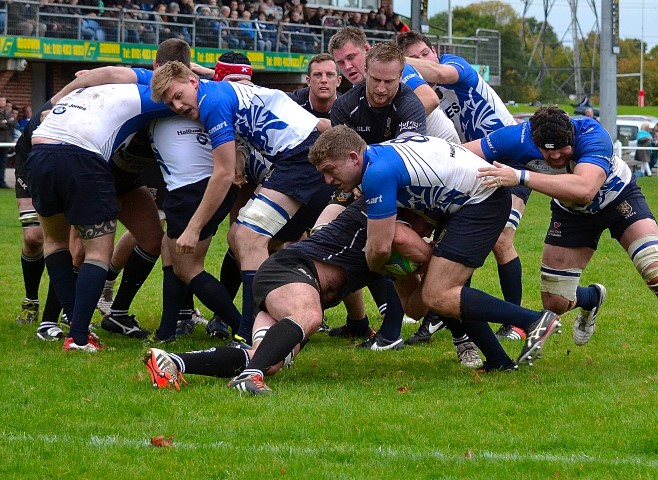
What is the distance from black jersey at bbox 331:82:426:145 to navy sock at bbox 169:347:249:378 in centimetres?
191

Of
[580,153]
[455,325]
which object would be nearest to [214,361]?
[455,325]

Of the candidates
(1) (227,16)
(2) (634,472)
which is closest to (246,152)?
→ (2) (634,472)

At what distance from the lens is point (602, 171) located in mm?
6629

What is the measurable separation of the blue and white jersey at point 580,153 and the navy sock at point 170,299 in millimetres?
2438

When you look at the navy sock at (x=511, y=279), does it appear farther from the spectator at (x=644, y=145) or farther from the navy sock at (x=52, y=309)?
the spectator at (x=644, y=145)

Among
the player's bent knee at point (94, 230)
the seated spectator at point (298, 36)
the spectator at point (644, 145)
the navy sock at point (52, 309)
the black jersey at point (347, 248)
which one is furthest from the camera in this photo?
the spectator at point (644, 145)

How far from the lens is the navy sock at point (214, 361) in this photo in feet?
20.9

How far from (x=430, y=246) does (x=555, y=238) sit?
1208 millimetres

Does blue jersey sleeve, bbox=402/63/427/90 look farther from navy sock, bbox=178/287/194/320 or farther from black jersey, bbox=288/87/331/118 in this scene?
navy sock, bbox=178/287/194/320

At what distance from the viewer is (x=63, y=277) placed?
8.02m

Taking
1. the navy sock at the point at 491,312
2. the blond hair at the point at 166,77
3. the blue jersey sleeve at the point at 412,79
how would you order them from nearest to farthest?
the navy sock at the point at 491,312 → the blond hair at the point at 166,77 → the blue jersey sleeve at the point at 412,79

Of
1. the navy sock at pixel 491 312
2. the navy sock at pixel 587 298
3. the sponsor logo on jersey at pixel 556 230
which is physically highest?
the sponsor logo on jersey at pixel 556 230

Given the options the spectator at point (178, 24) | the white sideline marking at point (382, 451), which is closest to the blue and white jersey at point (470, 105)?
the white sideline marking at point (382, 451)

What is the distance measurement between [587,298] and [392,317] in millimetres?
1384
